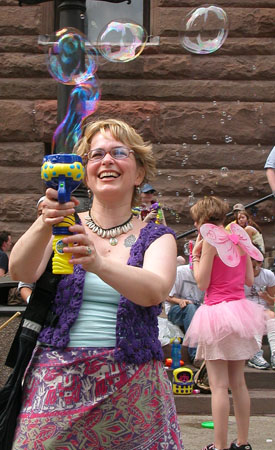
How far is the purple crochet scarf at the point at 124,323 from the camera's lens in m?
2.22

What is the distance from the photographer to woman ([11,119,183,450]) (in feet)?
7.09

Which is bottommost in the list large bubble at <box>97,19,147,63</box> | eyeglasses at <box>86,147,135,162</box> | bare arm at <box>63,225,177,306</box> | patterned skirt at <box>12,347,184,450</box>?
patterned skirt at <box>12,347,184,450</box>

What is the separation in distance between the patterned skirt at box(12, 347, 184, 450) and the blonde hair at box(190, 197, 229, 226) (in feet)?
9.03

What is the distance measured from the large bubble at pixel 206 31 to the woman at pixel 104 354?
223 inches

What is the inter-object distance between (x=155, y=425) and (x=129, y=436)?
90 millimetres

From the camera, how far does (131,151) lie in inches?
96.7

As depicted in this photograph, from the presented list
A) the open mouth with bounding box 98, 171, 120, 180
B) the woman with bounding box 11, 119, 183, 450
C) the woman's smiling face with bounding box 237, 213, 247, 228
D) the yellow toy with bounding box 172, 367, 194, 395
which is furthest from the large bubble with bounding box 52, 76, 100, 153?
the woman's smiling face with bounding box 237, 213, 247, 228

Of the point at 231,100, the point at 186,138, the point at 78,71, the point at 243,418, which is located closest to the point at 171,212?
the point at 186,138

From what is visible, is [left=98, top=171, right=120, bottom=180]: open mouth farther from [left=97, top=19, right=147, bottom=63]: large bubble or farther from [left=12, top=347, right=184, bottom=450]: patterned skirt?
[left=97, top=19, right=147, bottom=63]: large bubble

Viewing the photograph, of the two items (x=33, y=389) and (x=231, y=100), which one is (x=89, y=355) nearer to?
(x=33, y=389)

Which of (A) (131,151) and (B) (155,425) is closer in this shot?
(B) (155,425)

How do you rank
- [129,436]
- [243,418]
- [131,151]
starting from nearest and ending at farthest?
[129,436] → [131,151] → [243,418]

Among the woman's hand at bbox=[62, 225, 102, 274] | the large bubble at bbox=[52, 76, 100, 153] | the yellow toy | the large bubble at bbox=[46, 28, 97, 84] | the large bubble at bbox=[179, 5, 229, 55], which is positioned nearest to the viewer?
the woman's hand at bbox=[62, 225, 102, 274]

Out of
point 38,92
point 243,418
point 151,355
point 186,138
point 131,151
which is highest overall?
point 38,92
